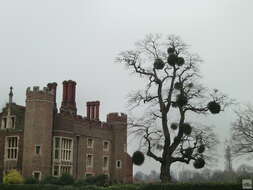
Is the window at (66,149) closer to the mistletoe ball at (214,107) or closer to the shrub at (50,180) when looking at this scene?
the shrub at (50,180)

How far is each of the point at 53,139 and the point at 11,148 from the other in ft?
13.9

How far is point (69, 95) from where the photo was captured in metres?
43.9

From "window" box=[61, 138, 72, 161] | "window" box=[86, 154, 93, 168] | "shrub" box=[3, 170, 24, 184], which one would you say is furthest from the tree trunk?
"window" box=[86, 154, 93, 168]

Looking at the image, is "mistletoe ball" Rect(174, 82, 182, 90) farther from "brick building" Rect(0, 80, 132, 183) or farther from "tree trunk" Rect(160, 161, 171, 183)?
"brick building" Rect(0, 80, 132, 183)

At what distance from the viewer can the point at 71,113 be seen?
41750 mm

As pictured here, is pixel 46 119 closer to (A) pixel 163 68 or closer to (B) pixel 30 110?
(B) pixel 30 110

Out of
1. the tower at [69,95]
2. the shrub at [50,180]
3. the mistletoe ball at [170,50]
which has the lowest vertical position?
the shrub at [50,180]

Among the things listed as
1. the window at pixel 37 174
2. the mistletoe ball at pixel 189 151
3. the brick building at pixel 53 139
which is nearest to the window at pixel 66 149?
the brick building at pixel 53 139

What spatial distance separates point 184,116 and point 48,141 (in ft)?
45.4

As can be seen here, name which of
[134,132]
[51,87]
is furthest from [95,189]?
[51,87]

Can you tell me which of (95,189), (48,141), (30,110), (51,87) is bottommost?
(95,189)

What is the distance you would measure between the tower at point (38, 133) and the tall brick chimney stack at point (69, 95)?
5.04 m

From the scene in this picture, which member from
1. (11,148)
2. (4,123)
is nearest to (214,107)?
(11,148)

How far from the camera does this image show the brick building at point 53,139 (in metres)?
37.6
